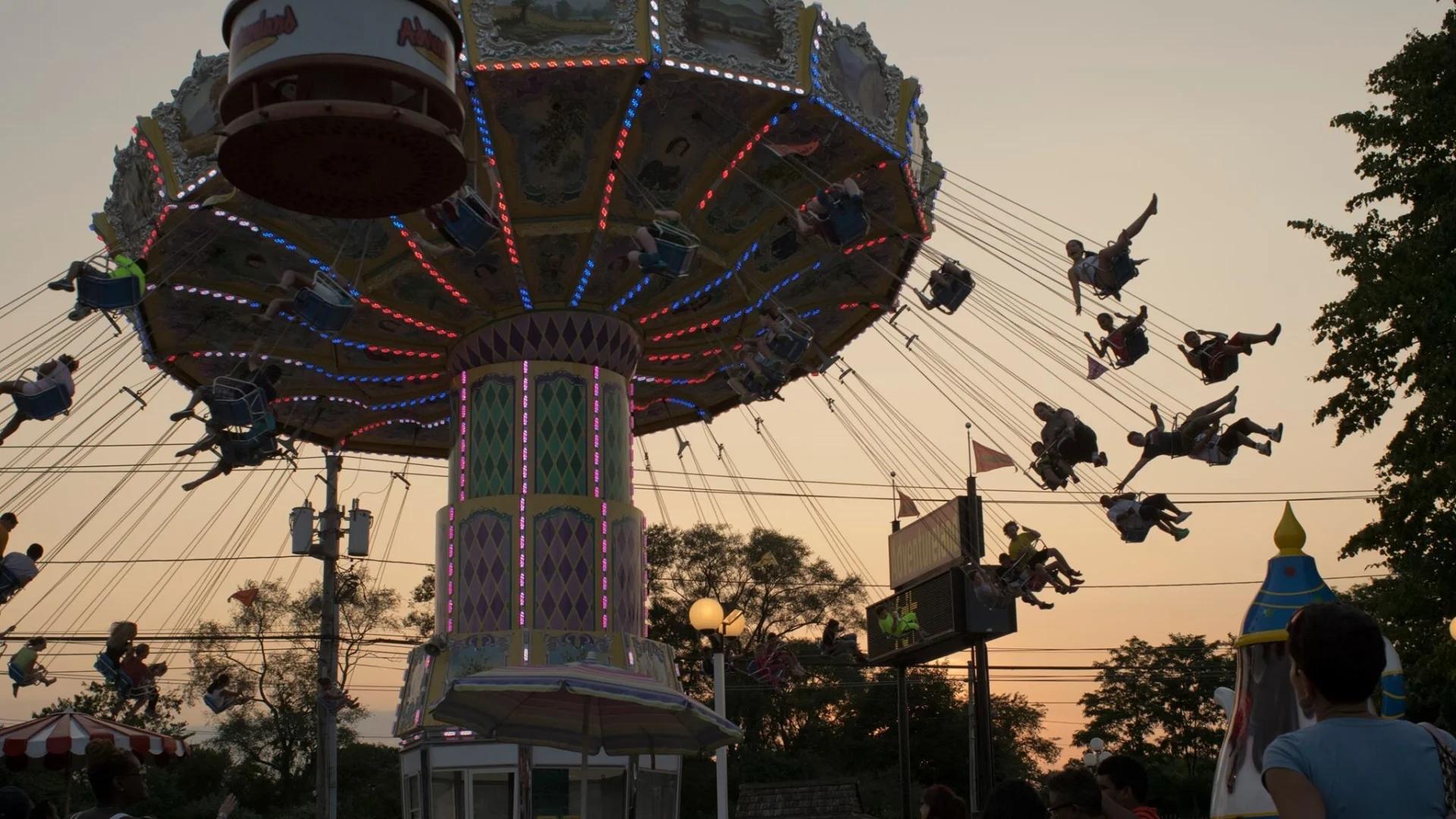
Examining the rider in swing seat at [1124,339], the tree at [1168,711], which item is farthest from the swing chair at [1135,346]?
the tree at [1168,711]

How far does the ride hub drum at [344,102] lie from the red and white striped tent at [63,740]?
701 cm

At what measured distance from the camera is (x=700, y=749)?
12.7 meters

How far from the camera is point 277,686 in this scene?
46.9m

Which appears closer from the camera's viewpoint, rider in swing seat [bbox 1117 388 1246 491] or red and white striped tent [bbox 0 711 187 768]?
red and white striped tent [bbox 0 711 187 768]

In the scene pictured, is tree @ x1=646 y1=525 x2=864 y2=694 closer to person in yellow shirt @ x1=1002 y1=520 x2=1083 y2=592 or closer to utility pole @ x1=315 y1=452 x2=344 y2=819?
utility pole @ x1=315 y1=452 x2=344 y2=819

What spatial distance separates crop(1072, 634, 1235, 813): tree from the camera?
5816 centimetres

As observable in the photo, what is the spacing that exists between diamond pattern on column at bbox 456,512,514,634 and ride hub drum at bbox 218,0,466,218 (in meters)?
9.12

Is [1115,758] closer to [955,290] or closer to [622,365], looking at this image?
[955,290]

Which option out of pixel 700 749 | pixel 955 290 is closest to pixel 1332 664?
pixel 700 749

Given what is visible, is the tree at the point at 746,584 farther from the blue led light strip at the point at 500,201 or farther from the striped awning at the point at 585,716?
the striped awning at the point at 585,716

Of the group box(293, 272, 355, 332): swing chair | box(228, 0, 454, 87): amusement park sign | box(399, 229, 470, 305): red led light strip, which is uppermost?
box(399, 229, 470, 305): red led light strip

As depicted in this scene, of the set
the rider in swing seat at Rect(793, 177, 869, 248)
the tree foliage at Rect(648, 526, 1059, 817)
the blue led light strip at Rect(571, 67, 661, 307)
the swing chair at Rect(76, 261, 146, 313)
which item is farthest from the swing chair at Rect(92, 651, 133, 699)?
the tree foliage at Rect(648, 526, 1059, 817)

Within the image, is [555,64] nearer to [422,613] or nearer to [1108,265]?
[1108,265]

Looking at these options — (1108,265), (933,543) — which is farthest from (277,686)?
(1108,265)
